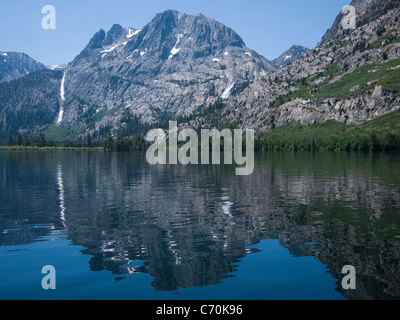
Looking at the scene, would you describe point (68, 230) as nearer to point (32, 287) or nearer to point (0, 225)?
point (0, 225)

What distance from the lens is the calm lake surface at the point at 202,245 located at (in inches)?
920

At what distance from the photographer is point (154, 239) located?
3459cm

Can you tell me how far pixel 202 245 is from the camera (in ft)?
107

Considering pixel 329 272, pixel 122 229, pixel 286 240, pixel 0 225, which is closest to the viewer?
pixel 329 272

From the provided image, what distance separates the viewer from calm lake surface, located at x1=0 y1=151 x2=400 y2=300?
76.6ft

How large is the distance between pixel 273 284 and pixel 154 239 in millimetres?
14849
